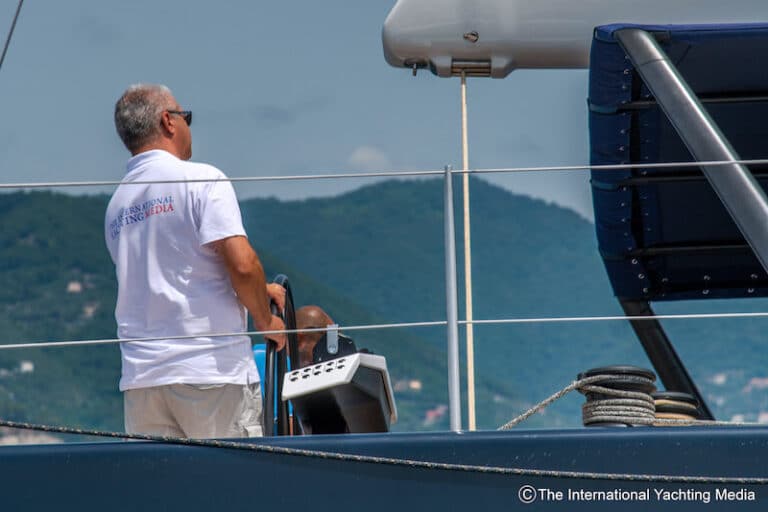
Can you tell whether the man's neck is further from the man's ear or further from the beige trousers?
the beige trousers

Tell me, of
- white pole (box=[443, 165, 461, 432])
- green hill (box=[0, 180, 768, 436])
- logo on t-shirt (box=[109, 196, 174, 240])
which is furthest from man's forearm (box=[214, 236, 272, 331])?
green hill (box=[0, 180, 768, 436])

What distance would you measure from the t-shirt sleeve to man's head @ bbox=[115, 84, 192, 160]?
28 cm

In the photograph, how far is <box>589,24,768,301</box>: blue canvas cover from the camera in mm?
5250

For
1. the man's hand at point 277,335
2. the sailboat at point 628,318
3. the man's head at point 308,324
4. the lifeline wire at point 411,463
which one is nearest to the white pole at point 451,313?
the sailboat at point 628,318

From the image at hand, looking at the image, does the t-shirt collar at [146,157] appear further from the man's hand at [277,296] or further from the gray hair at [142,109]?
the man's hand at [277,296]

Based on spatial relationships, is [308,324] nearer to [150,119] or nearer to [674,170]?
[150,119]

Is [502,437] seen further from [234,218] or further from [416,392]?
[416,392]

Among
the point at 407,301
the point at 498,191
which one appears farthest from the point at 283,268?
the point at 498,191

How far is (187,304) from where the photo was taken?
11.9 ft

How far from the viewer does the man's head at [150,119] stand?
3801mm

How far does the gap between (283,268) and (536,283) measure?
42.9 ft

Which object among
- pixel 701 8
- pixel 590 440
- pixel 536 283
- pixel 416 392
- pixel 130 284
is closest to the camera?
pixel 590 440

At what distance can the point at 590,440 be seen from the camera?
3.42m

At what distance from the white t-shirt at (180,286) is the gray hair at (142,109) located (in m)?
0.16
